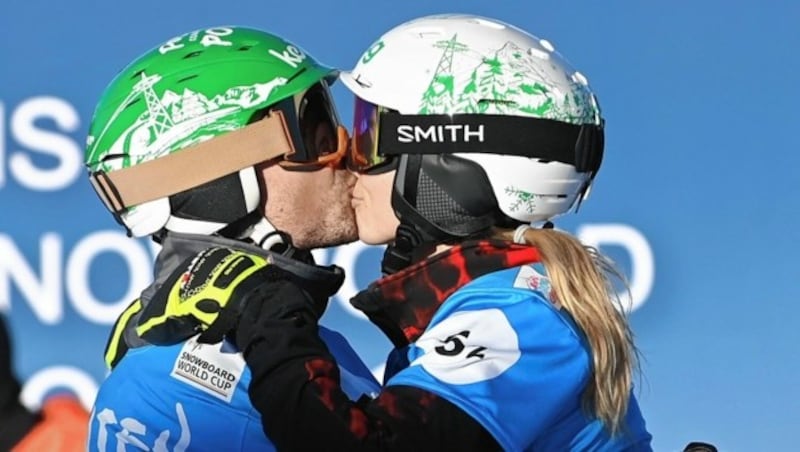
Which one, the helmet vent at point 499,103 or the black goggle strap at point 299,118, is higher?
the helmet vent at point 499,103

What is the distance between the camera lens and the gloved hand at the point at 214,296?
2.21 metres

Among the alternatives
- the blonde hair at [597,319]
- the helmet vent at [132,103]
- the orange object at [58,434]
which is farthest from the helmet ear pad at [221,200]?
the orange object at [58,434]

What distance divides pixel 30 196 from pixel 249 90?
6.86 feet

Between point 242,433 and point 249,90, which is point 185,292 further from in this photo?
point 249,90

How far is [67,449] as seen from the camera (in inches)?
127

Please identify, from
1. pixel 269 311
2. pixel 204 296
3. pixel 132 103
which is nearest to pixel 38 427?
pixel 132 103

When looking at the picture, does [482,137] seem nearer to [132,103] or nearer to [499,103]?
[499,103]

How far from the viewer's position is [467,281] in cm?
230

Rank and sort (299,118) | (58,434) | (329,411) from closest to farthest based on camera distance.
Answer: (329,411) < (299,118) < (58,434)

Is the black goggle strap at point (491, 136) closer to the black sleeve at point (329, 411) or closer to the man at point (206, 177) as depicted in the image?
the man at point (206, 177)

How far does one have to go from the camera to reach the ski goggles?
8.36ft

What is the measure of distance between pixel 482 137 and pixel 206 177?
0.48 metres

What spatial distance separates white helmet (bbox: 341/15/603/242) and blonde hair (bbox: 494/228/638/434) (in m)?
0.15

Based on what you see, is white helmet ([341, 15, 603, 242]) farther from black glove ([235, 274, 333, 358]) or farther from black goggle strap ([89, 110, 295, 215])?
black glove ([235, 274, 333, 358])
